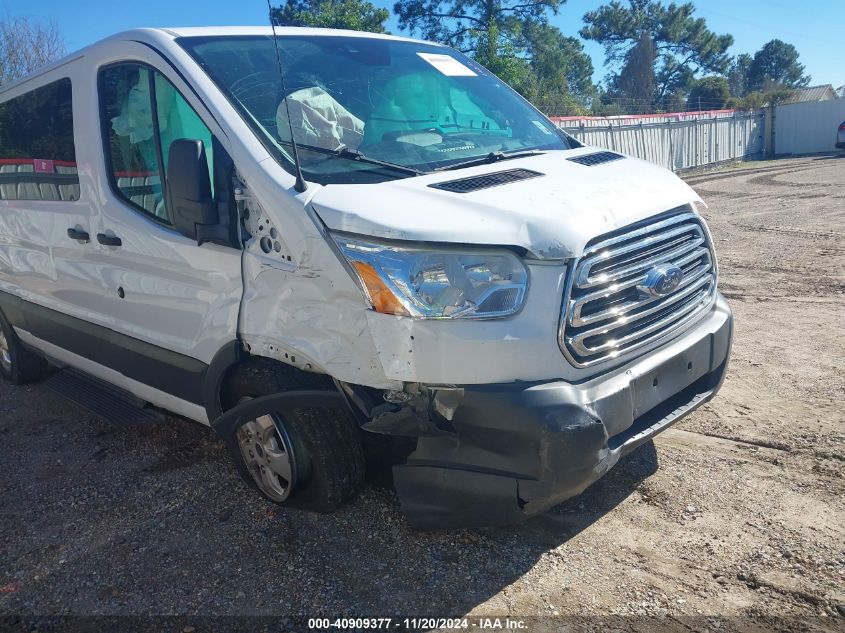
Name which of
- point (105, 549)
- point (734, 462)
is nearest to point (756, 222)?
point (734, 462)

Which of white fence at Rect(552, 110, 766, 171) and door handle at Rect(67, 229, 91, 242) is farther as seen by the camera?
white fence at Rect(552, 110, 766, 171)

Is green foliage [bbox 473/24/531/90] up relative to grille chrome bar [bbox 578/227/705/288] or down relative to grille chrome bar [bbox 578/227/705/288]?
up

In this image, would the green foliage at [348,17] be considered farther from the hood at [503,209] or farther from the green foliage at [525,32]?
the hood at [503,209]

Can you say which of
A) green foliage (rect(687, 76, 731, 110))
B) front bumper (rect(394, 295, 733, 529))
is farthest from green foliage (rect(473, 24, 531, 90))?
green foliage (rect(687, 76, 731, 110))

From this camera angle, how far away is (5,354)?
228 inches

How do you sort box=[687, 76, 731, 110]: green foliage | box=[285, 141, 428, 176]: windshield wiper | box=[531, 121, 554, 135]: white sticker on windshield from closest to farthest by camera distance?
1. box=[285, 141, 428, 176]: windshield wiper
2. box=[531, 121, 554, 135]: white sticker on windshield
3. box=[687, 76, 731, 110]: green foliage

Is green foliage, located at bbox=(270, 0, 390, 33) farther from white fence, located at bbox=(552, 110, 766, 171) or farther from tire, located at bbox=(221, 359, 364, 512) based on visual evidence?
tire, located at bbox=(221, 359, 364, 512)

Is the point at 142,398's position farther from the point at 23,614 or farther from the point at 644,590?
Result: the point at 644,590

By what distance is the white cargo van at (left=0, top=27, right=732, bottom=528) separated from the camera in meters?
2.52

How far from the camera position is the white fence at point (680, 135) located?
19500mm

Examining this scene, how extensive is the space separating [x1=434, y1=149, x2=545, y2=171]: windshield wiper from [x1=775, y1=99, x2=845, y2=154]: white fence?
3136 cm

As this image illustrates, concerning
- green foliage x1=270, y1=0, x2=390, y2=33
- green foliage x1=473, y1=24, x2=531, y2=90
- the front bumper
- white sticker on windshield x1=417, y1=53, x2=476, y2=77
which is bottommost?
the front bumper

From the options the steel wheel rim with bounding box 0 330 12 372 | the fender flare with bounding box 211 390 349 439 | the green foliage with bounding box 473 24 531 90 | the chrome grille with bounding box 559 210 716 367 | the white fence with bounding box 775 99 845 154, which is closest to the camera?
the chrome grille with bounding box 559 210 716 367

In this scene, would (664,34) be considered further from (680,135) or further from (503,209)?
(503,209)
